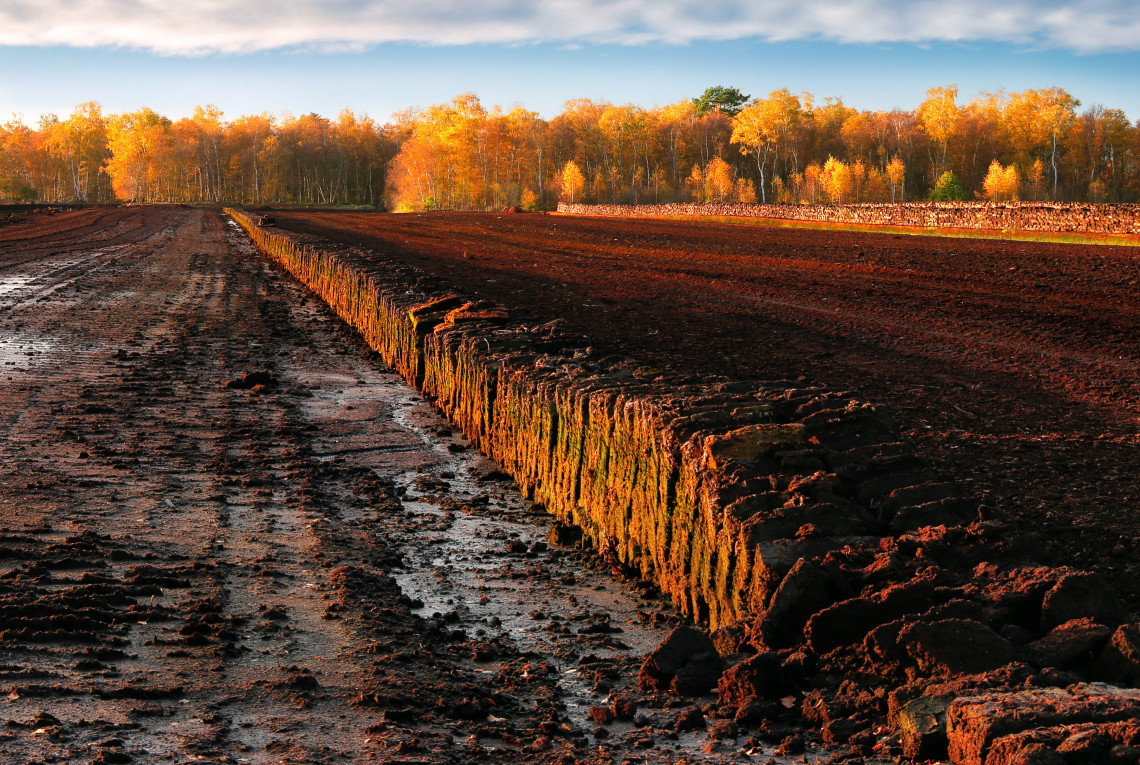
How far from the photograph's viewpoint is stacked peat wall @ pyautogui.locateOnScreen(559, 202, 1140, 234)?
2880cm

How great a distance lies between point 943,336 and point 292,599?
30.6ft

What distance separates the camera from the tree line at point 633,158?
316 ft

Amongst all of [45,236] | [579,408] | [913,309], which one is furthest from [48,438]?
[45,236]

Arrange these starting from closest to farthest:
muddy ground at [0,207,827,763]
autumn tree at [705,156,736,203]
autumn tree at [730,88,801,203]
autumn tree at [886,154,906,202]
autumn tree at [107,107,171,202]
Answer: muddy ground at [0,207,827,763]
autumn tree at [730,88,801,203]
autumn tree at [886,154,906,202]
autumn tree at [705,156,736,203]
autumn tree at [107,107,171,202]

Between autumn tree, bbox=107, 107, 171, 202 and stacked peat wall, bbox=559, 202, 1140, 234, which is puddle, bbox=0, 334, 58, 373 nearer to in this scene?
stacked peat wall, bbox=559, 202, 1140, 234

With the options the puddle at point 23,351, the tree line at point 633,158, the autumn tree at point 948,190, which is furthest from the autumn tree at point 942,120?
the puddle at point 23,351

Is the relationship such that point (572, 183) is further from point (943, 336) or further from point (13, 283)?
point (943, 336)

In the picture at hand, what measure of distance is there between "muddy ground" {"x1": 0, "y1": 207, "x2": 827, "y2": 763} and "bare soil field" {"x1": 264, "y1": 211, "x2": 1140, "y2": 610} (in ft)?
6.57

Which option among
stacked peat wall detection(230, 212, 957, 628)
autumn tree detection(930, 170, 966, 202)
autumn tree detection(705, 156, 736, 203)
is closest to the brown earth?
stacked peat wall detection(230, 212, 957, 628)

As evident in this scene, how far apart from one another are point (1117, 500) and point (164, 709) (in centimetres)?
494

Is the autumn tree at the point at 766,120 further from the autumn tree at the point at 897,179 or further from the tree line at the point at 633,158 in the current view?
the autumn tree at the point at 897,179

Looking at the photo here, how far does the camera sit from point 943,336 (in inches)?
459

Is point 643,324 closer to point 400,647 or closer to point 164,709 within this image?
point 400,647

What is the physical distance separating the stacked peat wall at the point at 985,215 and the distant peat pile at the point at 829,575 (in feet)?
89.3
